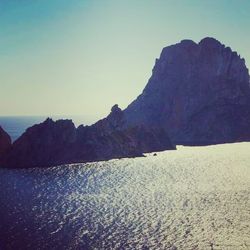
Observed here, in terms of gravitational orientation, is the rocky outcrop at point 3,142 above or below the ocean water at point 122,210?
above

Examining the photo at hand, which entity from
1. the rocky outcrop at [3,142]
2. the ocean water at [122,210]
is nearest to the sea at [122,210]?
the ocean water at [122,210]

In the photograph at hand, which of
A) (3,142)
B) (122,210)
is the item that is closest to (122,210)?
(122,210)

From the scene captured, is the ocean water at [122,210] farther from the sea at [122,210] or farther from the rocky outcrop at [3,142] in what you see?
the rocky outcrop at [3,142]

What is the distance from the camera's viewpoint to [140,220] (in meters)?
109

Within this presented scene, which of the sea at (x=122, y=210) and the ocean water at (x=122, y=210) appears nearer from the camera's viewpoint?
the sea at (x=122, y=210)

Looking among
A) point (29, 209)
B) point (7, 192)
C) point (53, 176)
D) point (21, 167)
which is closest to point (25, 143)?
point (21, 167)

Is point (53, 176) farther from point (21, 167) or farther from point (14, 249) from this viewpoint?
point (14, 249)

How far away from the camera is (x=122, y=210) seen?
4734 inches

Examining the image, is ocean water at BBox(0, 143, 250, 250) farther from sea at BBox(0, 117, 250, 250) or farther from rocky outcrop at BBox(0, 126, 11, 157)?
rocky outcrop at BBox(0, 126, 11, 157)

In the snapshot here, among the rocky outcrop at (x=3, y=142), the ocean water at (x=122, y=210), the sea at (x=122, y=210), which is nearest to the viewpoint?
the sea at (x=122, y=210)

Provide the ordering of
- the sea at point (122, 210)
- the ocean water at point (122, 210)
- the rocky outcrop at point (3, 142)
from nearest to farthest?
1. the sea at point (122, 210)
2. the ocean water at point (122, 210)
3. the rocky outcrop at point (3, 142)

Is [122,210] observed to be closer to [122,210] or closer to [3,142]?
[122,210]

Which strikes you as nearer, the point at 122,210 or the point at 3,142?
the point at 122,210

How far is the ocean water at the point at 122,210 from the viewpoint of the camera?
92438 millimetres
